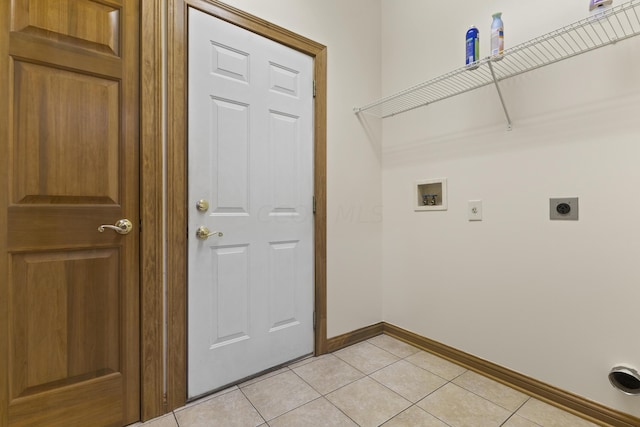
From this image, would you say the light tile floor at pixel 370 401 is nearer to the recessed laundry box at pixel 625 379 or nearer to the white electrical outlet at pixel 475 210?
the recessed laundry box at pixel 625 379

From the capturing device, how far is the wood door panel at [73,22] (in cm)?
118

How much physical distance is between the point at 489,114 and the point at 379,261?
1.24 metres

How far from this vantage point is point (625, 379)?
51.3 inches

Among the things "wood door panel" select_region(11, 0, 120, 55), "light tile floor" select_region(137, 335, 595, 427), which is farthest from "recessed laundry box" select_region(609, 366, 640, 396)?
"wood door panel" select_region(11, 0, 120, 55)

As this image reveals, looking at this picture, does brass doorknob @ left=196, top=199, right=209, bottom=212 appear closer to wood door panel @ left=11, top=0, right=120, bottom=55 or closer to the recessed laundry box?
wood door panel @ left=11, top=0, right=120, bottom=55

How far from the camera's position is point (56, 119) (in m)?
1.23

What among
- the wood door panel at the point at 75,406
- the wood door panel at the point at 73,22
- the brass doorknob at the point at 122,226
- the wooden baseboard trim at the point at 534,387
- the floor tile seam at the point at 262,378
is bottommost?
the floor tile seam at the point at 262,378

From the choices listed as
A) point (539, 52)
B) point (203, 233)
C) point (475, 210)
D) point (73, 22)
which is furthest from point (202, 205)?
point (539, 52)

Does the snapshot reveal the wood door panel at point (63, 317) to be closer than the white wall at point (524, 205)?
Yes

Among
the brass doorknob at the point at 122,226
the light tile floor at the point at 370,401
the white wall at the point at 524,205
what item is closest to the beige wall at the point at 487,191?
the white wall at the point at 524,205

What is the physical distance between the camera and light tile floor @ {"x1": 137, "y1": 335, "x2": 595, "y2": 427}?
1.38m

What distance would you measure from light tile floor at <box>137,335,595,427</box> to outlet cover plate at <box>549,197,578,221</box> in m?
0.93

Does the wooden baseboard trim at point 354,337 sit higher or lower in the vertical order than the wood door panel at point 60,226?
lower

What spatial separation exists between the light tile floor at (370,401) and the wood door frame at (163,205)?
0.66ft
